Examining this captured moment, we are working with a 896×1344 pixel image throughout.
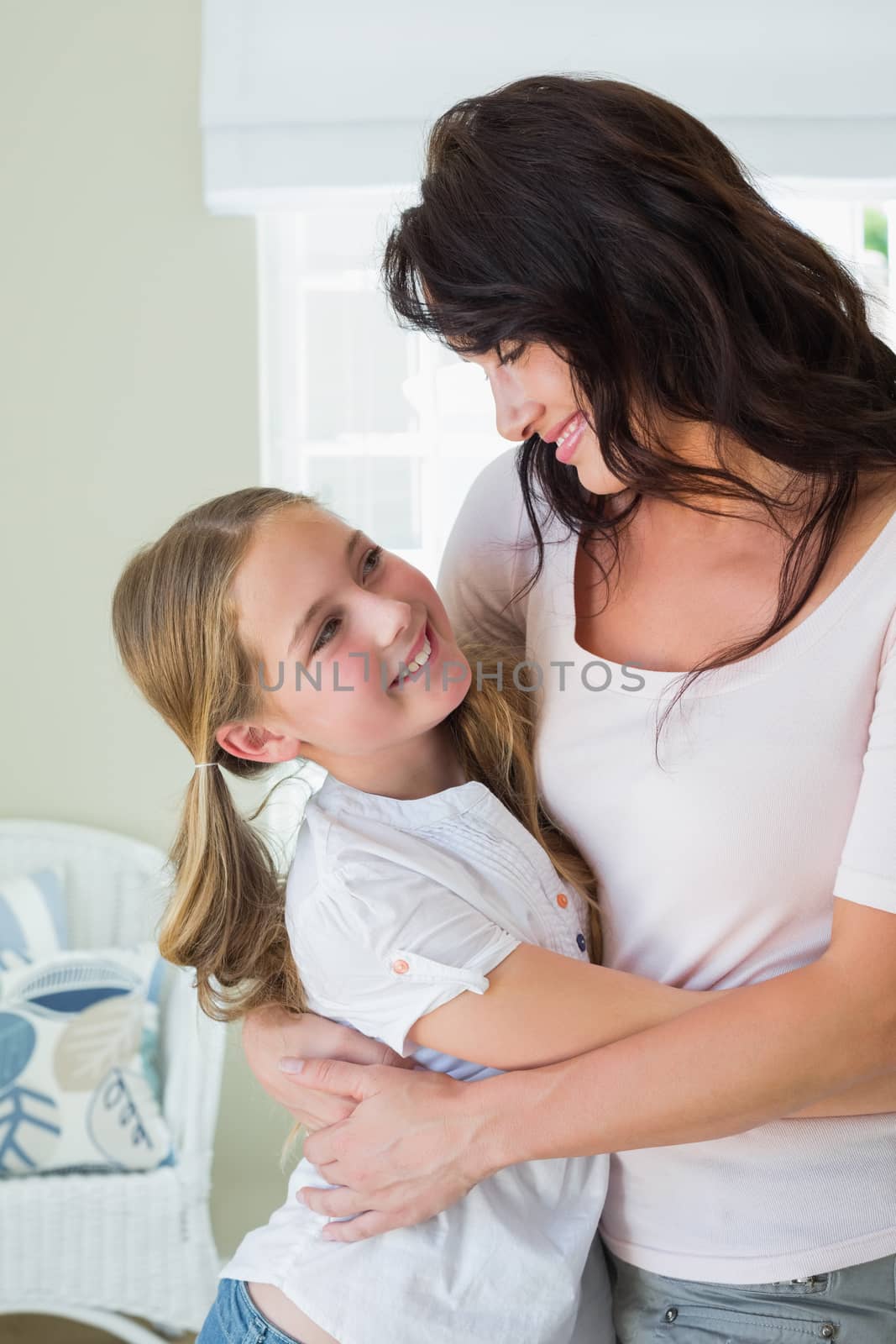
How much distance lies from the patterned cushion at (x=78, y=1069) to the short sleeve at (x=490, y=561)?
1427 millimetres

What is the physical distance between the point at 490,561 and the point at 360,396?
62.4 inches

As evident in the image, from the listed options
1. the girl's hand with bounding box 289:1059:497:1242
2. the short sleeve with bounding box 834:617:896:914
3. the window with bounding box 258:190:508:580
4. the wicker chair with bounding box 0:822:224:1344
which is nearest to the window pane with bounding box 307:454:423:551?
the window with bounding box 258:190:508:580

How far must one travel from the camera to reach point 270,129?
8.57 ft

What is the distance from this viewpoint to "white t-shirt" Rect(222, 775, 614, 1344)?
3.54 feet

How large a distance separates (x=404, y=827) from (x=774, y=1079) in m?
0.45

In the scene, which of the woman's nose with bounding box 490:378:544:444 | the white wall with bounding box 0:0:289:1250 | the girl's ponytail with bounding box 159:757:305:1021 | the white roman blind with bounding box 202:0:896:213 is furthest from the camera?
the white wall with bounding box 0:0:289:1250

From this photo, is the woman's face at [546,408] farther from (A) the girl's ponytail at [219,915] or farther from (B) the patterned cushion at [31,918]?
(B) the patterned cushion at [31,918]

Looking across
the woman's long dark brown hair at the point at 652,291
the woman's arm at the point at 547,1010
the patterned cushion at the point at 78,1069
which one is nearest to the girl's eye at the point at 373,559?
the woman's long dark brown hair at the point at 652,291

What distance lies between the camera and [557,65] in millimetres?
2572

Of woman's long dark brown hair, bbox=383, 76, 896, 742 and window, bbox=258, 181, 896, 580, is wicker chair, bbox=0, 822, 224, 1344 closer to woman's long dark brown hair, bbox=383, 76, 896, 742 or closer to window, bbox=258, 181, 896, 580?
window, bbox=258, 181, 896, 580

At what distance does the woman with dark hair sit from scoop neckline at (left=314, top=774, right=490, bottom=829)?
0.11m

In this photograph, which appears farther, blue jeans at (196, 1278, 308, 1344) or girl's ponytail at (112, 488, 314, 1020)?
girl's ponytail at (112, 488, 314, 1020)

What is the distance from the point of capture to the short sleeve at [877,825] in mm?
920

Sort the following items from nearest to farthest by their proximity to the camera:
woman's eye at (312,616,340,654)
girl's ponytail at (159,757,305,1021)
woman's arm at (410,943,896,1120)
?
1. woman's arm at (410,943,896,1120)
2. woman's eye at (312,616,340,654)
3. girl's ponytail at (159,757,305,1021)
